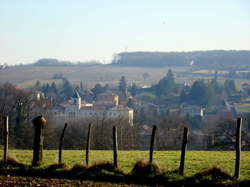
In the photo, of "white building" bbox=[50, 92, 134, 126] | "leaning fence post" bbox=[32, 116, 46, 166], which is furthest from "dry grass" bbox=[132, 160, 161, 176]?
"white building" bbox=[50, 92, 134, 126]

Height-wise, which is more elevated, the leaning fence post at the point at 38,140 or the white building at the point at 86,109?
the leaning fence post at the point at 38,140

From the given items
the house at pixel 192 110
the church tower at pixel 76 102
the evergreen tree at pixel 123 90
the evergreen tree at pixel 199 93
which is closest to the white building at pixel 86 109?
the church tower at pixel 76 102

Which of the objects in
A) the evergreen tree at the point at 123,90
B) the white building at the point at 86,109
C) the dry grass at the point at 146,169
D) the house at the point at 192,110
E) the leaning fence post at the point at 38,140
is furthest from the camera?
the evergreen tree at the point at 123,90

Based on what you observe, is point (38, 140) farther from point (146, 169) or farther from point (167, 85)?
point (167, 85)

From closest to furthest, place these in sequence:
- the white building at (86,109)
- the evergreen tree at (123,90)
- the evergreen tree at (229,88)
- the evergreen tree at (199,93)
Answer: the white building at (86,109), the evergreen tree at (199,93), the evergreen tree at (229,88), the evergreen tree at (123,90)

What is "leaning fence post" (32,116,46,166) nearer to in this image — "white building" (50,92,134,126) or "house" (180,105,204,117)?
"white building" (50,92,134,126)

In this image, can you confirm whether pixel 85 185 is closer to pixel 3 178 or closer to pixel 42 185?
pixel 42 185

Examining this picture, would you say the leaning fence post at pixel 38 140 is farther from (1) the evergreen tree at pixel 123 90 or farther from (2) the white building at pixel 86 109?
(1) the evergreen tree at pixel 123 90

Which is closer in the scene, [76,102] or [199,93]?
[199,93]

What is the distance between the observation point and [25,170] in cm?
1630

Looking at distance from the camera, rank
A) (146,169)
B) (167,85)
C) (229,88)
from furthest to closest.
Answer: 1. (167,85)
2. (229,88)
3. (146,169)

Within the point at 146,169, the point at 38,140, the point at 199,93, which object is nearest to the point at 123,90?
the point at 199,93

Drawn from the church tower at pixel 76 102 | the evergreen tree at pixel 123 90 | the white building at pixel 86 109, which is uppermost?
the evergreen tree at pixel 123 90

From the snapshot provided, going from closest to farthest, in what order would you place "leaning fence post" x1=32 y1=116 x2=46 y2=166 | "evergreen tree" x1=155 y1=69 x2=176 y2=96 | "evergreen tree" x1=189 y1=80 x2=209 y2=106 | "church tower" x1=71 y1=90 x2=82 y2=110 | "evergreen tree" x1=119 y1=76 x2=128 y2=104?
"leaning fence post" x1=32 y1=116 x2=46 y2=166 → "evergreen tree" x1=189 y1=80 x2=209 y2=106 → "church tower" x1=71 y1=90 x2=82 y2=110 → "evergreen tree" x1=155 y1=69 x2=176 y2=96 → "evergreen tree" x1=119 y1=76 x2=128 y2=104
